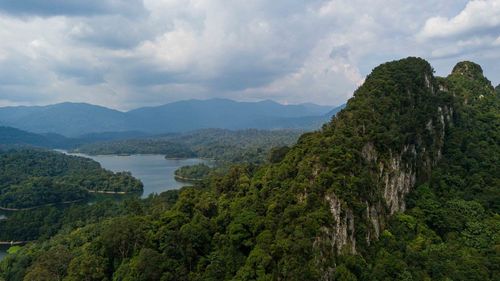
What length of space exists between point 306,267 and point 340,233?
4601 mm

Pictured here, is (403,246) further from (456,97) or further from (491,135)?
(456,97)

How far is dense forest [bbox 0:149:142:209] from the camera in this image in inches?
3391

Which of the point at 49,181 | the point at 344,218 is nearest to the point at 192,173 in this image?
the point at 49,181

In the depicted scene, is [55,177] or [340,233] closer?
[340,233]

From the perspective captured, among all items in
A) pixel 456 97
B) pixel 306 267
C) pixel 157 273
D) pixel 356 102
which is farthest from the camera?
pixel 456 97

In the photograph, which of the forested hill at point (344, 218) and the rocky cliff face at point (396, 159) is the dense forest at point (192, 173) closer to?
the forested hill at point (344, 218)

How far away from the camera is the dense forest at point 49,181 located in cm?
8612

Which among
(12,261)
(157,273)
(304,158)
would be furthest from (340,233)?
(12,261)

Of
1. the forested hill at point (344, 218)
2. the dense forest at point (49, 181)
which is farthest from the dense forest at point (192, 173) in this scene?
the forested hill at point (344, 218)

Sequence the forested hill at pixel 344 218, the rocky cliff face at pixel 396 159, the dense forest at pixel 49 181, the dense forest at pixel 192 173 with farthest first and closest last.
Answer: the dense forest at pixel 192 173, the dense forest at pixel 49 181, the rocky cliff face at pixel 396 159, the forested hill at pixel 344 218

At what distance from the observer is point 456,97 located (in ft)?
168

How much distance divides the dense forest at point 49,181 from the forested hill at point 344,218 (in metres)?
50.1

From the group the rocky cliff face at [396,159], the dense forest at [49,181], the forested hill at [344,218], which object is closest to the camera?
the forested hill at [344,218]

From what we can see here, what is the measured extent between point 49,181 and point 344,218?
85.0 metres
